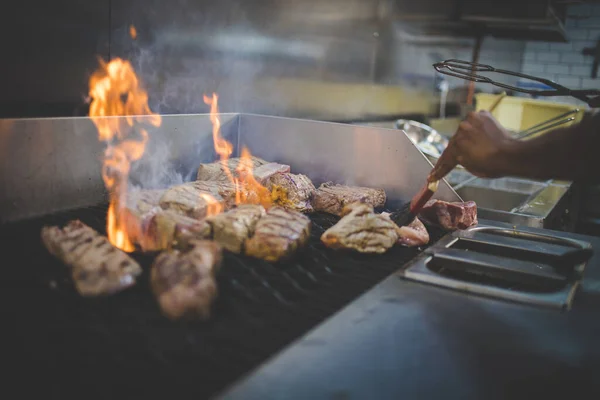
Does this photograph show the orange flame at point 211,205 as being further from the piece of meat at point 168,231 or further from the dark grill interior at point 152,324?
the dark grill interior at point 152,324

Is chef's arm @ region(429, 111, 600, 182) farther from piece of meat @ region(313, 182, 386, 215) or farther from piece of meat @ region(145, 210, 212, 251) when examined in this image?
piece of meat @ region(145, 210, 212, 251)

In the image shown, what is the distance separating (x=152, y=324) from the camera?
1563mm

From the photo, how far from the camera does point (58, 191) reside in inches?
Answer: 101

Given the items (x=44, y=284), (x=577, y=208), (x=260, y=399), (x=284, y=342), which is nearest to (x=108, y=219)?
(x=44, y=284)

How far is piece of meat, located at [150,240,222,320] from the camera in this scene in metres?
1.56

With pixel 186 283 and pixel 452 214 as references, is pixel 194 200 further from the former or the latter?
pixel 452 214

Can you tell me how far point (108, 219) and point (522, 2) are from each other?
190 inches

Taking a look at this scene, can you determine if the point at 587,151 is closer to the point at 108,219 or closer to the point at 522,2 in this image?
the point at 108,219

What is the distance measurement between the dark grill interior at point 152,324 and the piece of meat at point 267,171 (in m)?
0.86

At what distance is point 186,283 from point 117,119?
1.44 meters

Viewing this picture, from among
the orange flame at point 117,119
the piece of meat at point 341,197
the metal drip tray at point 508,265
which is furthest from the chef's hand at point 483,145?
the orange flame at point 117,119

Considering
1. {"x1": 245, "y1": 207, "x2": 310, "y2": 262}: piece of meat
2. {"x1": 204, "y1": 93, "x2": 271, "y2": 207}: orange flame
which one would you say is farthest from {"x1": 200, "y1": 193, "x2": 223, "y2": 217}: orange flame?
{"x1": 245, "y1": 207, "x2": 310, "y2": 262}: piece of meat

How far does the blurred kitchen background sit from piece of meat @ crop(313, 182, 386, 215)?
99 centimetres

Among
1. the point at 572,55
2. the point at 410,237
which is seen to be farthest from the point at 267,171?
the point at 572,55
